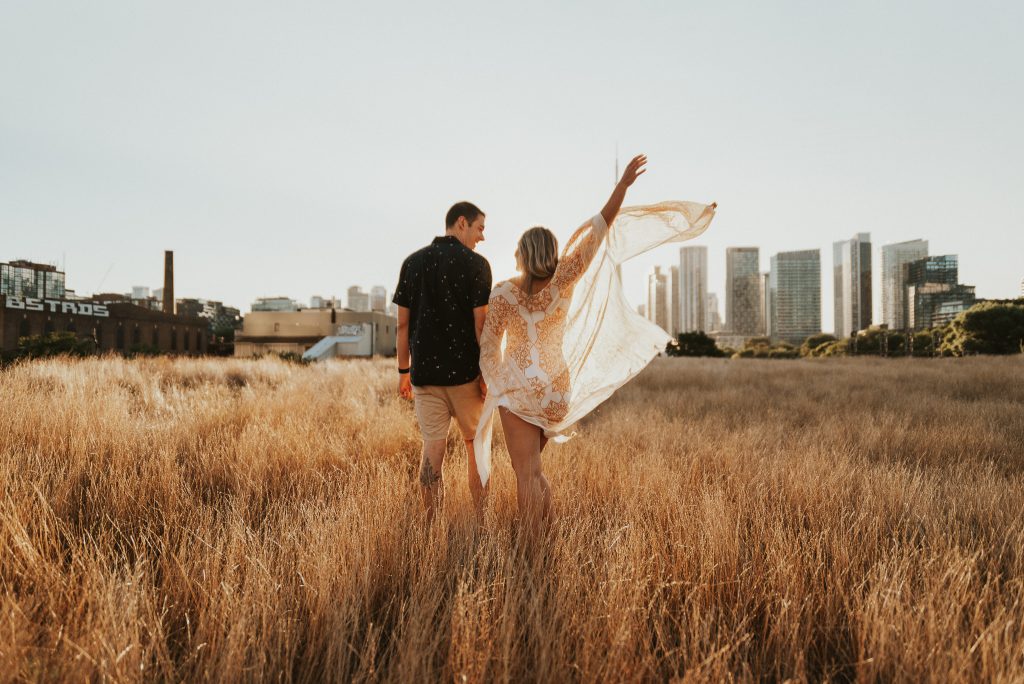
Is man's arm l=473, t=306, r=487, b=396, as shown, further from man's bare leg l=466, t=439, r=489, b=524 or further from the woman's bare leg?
man's bare leg l=466, t=439, r=489, b=524

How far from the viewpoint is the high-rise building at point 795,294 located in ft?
486

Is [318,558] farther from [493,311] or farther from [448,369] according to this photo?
[493,311]

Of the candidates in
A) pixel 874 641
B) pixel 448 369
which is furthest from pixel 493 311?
pixel 874 641

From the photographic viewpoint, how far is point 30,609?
203 centimetres

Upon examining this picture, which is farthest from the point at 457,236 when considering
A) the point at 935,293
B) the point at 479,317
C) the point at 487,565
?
the point at 935,293

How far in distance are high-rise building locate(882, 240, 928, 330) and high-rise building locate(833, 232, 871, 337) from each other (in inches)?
156

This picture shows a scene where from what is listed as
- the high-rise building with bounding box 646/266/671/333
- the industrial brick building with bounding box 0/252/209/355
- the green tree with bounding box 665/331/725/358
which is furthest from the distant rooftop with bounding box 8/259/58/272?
the high-rise building with bounding box 646/266/671/333

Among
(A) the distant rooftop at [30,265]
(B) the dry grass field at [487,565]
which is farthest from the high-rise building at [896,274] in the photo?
(A) the distant rooftop at [30,265]

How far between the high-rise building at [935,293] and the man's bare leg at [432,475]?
100486 millimetres

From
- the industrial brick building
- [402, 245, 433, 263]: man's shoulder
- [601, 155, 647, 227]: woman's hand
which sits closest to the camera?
[601, 155, 647, 227]: woman's hand

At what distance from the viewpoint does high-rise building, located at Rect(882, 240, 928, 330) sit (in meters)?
125

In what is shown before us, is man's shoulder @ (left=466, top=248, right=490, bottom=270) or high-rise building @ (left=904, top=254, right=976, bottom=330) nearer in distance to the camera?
man's shoulder @ (left=466, top=248, right=490, bottom=270)

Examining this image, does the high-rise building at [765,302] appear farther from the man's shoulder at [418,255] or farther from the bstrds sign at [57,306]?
the man's shoulder at [418,255]

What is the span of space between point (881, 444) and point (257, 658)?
6.59 metres
